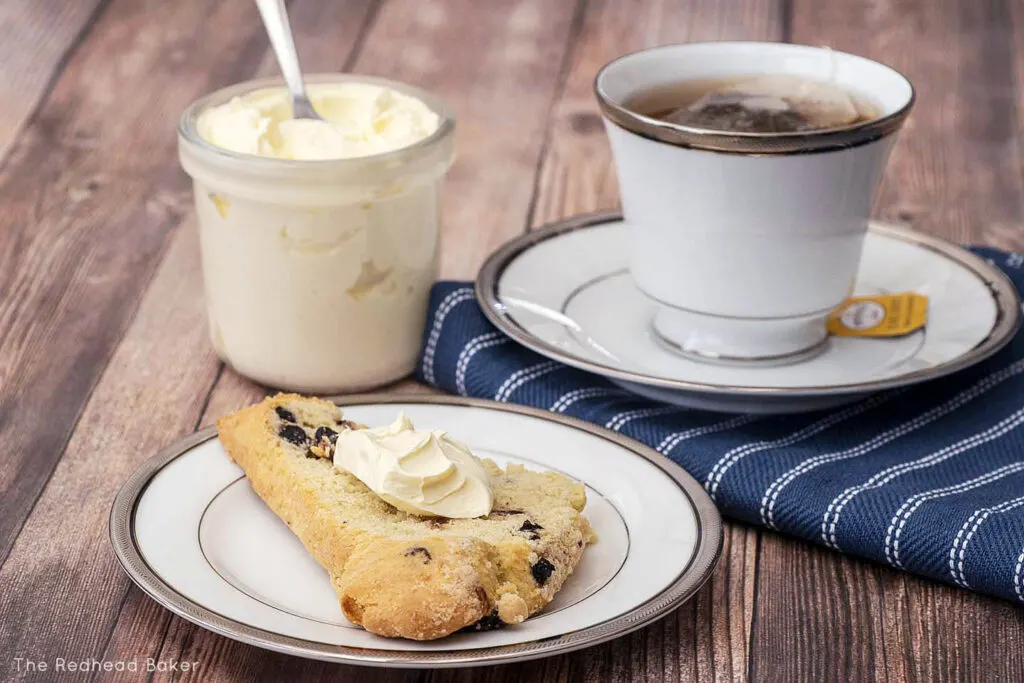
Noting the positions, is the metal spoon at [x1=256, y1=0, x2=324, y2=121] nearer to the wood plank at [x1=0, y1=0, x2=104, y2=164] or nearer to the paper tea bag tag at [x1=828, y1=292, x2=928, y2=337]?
the paper tea bag tag at [x1=828, y1=292, x2=928, y2=337]

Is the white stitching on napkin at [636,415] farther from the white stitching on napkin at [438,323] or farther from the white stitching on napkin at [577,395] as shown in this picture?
the white stitching on napkin at [438,323]

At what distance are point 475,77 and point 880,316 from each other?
103cm

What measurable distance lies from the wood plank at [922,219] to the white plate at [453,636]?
101 millimetres

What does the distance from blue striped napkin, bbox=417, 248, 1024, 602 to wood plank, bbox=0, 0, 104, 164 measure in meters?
0.91

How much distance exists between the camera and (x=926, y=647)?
96 centimetres

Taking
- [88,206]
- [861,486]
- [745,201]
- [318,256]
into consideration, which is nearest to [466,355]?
[318,256]

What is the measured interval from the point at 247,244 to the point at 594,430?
0.40m

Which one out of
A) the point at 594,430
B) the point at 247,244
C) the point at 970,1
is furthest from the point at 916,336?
the point at 970,1

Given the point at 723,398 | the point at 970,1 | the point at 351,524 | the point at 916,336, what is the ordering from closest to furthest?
the point at 351,524 < the point at 723,398 < the point at 916,336 < the point at 970,1

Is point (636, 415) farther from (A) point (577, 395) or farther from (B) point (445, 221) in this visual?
(B) point (445, 221)

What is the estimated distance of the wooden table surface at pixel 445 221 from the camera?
37.4 inches

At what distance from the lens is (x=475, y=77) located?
221cm

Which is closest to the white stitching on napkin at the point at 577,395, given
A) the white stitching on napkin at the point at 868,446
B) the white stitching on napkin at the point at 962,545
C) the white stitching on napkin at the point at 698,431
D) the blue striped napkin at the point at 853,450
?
the blue striped napkin at the point at 853,450

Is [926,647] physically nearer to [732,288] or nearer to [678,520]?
[678,520]
